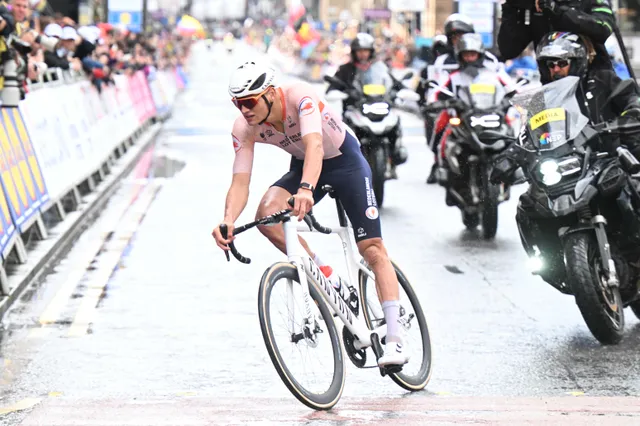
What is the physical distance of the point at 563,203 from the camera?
27.9ft

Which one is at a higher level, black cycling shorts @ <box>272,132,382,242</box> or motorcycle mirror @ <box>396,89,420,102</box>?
black cycling shorts @ <box>272,132,382,242</box>

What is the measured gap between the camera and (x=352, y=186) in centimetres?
730

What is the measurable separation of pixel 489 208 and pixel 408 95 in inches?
119

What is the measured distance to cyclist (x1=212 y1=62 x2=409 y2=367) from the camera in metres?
6.80

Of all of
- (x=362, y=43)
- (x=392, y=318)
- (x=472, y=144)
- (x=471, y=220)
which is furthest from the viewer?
(x=362, y=43)

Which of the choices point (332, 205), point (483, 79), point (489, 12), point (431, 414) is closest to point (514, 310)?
point (431, 414)

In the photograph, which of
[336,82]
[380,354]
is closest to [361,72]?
[336,82]

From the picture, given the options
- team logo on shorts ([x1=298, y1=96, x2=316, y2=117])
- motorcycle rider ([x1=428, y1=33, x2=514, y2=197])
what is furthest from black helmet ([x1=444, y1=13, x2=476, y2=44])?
team logo on shorts ([x1=298, y1=96, x2=316, y2=117])

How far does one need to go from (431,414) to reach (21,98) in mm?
7653

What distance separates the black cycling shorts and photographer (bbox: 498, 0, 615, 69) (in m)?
2.92

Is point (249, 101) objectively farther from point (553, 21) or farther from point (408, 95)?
point (408, 95)

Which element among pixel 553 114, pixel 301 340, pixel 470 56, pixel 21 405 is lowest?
pixel 470 56

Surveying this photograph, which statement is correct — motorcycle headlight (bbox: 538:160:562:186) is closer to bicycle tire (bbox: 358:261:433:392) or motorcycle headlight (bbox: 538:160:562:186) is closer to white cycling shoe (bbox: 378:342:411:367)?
bicycle tire (bbox: 358:261:433:392)

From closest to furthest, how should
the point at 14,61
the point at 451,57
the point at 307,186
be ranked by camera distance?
1. the point at 307,186
2. the point at 14,61
3. the point at 451,57
